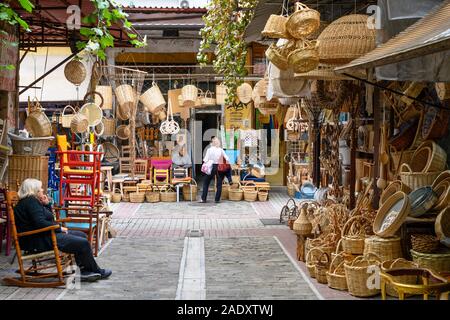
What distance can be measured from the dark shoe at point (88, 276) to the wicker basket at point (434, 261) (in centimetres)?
388

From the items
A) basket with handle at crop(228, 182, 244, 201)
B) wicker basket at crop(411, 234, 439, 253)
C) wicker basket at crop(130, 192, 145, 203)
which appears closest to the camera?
wicker basket at crop(411, 234, 439, 253)

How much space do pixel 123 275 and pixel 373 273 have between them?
3327 mm

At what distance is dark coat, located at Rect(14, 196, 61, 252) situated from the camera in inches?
301

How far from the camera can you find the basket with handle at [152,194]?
684 inches

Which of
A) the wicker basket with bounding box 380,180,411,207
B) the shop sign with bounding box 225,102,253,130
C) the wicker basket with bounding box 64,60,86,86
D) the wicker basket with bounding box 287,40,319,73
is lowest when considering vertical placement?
the wicker basket with bounding box 380,180,411,207

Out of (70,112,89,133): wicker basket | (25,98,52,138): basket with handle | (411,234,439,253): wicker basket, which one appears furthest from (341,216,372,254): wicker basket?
(70,112,89,133): wicker basket

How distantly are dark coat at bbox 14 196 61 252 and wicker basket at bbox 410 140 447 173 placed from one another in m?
4.70

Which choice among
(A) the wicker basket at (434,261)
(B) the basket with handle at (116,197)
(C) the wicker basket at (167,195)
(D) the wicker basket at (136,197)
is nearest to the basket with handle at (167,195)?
(C) the wicker basket at (167,195)

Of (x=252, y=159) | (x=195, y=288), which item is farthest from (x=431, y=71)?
(x=252, y=159)

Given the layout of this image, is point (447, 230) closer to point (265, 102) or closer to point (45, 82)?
point (265, 102)

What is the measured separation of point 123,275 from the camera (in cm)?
866

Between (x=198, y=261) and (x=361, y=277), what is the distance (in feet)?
10.3

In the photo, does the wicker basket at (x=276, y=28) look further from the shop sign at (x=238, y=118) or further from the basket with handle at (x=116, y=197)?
the shop sign at (x=238, y=118)

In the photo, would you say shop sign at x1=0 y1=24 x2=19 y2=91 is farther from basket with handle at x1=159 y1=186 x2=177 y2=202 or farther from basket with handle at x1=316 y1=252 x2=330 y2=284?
basket with handle at x1=159 y1=186 x2=177 y2=202
